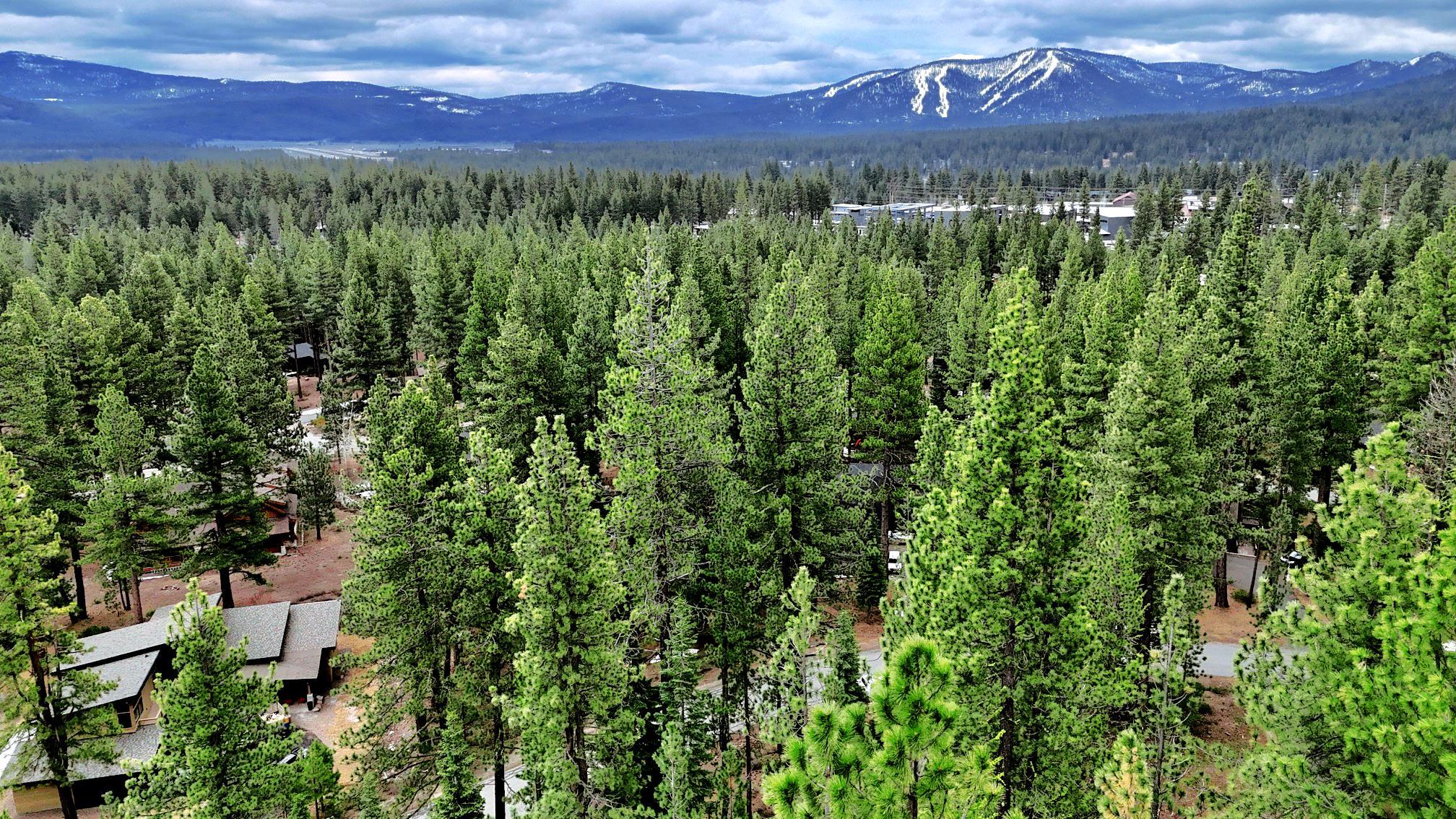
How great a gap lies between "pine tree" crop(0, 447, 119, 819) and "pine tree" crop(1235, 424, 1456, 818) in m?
25.3

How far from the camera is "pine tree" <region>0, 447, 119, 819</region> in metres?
19.1

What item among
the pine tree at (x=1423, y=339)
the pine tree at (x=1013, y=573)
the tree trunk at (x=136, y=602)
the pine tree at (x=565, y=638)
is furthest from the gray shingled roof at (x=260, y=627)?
the pine tree at (x=1423, y=339)

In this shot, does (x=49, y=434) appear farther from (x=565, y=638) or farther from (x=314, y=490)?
(x=565, y=638)

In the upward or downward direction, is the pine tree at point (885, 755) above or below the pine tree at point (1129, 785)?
above

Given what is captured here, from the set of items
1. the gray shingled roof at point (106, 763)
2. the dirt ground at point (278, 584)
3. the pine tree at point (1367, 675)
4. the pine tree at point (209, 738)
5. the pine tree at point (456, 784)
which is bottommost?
the dirt ground at point (278, 584)

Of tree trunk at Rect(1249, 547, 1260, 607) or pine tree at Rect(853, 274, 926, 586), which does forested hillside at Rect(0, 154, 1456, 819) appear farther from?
tree trunk at Rect(1249, 547, 1260, 607)

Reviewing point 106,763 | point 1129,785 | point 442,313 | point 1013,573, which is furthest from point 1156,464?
point 442,313

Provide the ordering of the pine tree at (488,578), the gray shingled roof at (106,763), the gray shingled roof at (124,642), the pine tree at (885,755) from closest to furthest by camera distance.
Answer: the pine tree at (885,755)
the pine tree at (488,578)
the gray shingled roof at (106,763)
the gray shingled roof at (124,642)

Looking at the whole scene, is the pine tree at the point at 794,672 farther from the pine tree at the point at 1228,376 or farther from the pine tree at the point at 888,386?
the pine tree at the point at 1228,376

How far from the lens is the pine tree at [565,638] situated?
1566 cm

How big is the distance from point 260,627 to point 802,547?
2117 cm

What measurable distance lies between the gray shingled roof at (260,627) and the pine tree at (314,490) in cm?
887

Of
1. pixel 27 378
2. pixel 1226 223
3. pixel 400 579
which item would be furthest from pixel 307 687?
pixel 1226 223

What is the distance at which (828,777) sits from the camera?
31.8 feet
